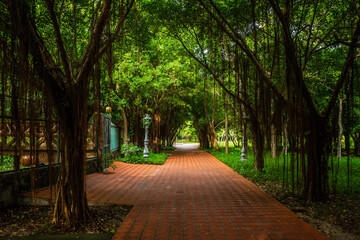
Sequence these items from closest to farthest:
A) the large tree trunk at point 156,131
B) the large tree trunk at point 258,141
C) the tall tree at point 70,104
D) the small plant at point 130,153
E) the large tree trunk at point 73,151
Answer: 1. the tall tree at point 70,104
2. the large tree trunk at point 73,151
3. the large tree trunk at point 258,141
4. the small plant at point 130,153
5. the large tree trunk at point 156,131

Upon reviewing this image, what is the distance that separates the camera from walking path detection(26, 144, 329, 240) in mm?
3154

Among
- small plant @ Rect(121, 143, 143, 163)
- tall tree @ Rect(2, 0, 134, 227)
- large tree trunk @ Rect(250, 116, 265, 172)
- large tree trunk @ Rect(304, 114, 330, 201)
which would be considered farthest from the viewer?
small plant @ Rect(121, 143, 143, 163)

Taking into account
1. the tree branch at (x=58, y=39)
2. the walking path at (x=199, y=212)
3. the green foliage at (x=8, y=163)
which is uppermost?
the tree branch at (x=58, y=39)

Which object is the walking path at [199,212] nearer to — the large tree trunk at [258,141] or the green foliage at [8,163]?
the green foliage at [8,163]

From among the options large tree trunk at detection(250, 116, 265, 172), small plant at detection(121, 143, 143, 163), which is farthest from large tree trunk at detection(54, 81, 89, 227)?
small plant at detection(121, 143, 143, 163)

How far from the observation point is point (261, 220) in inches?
143

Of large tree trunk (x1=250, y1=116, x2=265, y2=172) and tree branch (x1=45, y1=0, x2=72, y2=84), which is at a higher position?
tree branch (x1=45, y1=0, x2=72, y2=84)

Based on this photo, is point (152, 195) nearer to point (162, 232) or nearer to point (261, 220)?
point (162, 232)

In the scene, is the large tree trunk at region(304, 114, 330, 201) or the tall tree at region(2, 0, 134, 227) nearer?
the tall tree at region(2, 0, 134, 227)

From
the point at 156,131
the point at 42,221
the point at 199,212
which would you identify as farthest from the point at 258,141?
the point at 156,131

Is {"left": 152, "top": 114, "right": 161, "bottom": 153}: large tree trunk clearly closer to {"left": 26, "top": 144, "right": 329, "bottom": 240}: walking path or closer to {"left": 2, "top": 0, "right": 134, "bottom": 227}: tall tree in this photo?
{"left": 26, "top": 144, "right": 329, "bottom": 240}: walking path

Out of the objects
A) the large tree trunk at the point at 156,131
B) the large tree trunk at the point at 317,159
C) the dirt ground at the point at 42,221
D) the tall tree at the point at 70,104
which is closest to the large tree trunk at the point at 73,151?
the tall tree at the point at 70,104

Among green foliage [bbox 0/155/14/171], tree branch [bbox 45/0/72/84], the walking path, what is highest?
tree branch [bbox 45/0/72/84]

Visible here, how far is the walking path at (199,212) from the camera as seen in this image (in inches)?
124
